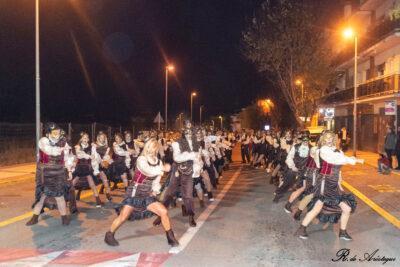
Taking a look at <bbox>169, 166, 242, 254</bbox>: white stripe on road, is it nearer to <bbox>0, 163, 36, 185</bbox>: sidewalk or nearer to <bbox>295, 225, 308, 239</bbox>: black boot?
<bbox>295, 225, 308, 239</bbox>: black boot

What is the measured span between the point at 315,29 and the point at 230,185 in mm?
26256

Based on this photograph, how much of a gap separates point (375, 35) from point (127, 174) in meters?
23.2

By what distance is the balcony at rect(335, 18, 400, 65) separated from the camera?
27169mm

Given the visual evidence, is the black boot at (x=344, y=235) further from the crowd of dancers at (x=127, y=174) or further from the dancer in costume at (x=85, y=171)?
the dancer in costume at (x=85, y=171)

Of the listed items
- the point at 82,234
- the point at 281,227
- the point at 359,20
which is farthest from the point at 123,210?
the point at 359,20

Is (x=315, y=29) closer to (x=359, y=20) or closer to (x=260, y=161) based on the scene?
(x=359, y=20)

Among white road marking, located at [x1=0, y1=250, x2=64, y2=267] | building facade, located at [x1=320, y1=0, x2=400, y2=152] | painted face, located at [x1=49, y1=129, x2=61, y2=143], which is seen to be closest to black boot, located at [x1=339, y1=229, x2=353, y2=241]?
white road marking, located at [x1=0, y1=250, x2=64, y2=267]

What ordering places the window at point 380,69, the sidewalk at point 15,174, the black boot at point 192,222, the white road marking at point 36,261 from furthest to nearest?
the window at point 380,69 < the sidewalk at point 15,174 < the black boot at point 192,222 < the white road marking at point 36,261

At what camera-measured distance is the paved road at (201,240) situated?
663 cm

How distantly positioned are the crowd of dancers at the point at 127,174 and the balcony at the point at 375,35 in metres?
17.9

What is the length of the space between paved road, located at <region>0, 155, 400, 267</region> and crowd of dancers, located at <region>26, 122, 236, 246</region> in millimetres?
326

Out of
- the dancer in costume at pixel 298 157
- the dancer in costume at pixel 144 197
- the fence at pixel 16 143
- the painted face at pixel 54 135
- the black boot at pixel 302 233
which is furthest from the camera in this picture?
the fence at pixel 16 143

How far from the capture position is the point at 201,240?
7.80m

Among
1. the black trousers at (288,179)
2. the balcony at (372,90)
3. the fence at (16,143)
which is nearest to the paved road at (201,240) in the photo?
the black trousers at (288,179)
